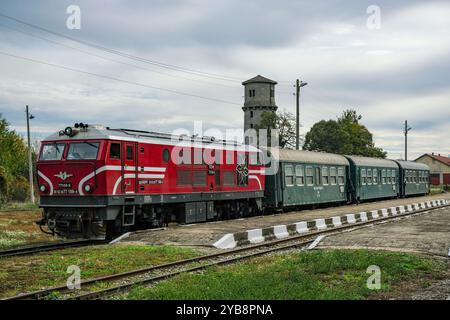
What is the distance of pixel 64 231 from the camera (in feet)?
54.0

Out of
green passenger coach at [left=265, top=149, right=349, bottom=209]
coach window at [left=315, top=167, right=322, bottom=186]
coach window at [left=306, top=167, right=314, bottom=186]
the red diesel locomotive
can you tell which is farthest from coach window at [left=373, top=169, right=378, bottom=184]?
the red diesel locomotive

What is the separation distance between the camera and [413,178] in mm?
48938

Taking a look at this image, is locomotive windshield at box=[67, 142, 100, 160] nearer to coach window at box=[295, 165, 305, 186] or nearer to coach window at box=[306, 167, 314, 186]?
coach window at box=[295, 165, 305, 186]

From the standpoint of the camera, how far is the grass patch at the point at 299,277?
8586mm

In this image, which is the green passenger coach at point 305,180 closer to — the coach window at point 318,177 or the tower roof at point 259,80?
the coach window at point 318,177

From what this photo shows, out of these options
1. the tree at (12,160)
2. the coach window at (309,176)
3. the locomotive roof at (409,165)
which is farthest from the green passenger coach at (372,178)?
the tree at (12,160)

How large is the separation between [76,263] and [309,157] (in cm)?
1996

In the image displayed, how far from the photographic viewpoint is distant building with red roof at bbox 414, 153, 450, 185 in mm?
105250

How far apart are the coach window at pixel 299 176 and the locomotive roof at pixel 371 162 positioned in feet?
27.0

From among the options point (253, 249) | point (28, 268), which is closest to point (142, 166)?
point (253, 249)

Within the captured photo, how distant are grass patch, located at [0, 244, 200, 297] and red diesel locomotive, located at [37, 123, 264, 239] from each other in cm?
152
